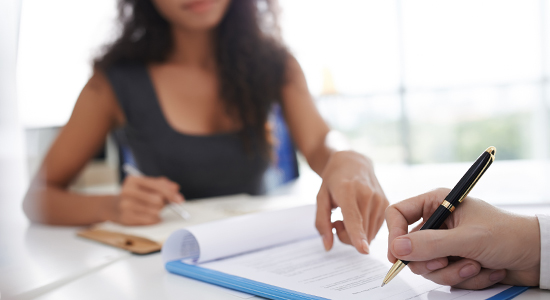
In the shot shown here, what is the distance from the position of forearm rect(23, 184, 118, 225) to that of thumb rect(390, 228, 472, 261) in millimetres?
671

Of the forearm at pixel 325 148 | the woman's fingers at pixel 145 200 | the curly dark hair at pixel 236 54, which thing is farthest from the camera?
the curly dark hair at pixel 236 54

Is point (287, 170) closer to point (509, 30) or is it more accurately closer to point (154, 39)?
point (154, 39)

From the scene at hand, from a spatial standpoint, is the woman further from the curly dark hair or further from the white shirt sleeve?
the white shirt sleeve

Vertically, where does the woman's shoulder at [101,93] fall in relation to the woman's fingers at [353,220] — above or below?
above

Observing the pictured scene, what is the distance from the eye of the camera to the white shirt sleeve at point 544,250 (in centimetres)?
39

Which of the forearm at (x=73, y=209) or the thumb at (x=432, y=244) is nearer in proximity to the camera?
the thumb at (x=432, y=244)

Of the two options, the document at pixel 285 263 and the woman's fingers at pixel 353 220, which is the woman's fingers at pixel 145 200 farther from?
the woman's fingers at pixel 353 220

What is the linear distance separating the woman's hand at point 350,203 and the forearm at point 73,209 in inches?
19.9

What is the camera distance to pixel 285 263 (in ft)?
1.70

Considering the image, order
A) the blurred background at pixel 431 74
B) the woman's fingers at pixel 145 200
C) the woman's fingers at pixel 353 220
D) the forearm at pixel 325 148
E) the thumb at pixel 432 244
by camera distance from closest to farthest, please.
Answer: the thumb at pixel 432 244 → the woman's fingers at pixel 353 220 → the woman's fingers at pixel 145 200 → the forearm at pixel 325 148 → the blurred background at pixel 431 74

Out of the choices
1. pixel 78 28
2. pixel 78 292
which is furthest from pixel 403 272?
pixel 78 28

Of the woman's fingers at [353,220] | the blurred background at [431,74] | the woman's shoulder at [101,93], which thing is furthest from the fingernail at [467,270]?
the blurred background at [431,74]

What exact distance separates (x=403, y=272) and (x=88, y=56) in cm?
112

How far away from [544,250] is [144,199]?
0.65 meters
